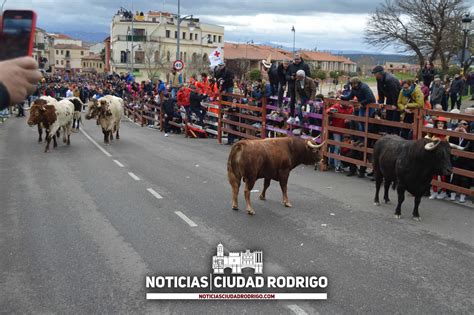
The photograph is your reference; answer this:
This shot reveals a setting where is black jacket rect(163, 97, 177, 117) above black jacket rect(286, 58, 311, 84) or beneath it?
beneath

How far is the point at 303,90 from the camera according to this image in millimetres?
13945

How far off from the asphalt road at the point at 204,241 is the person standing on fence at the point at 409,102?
1718 millimetres

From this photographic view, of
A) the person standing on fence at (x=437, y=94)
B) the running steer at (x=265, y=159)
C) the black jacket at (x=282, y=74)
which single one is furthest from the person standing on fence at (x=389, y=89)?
the person standing on fence at (x=437, y=94)

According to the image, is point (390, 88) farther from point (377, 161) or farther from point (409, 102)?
point (377, 161)

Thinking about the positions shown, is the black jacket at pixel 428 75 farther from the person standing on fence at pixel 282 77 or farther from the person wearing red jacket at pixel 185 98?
the person wearing red jacket at pixel 185 98

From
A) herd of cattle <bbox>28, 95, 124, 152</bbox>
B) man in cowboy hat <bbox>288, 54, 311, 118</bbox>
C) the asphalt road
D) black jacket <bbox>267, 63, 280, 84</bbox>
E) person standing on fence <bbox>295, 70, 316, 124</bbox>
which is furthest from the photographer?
herd of cattle <bbox>28, 95, 124, 152</bbox>

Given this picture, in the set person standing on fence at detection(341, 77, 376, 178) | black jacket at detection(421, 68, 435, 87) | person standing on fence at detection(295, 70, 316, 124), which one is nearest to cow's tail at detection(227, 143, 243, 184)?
person standing on fence at detection(341, 77, 376, 178)

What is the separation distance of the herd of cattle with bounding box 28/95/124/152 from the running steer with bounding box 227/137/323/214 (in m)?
9.33

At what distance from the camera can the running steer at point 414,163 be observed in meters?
8.36

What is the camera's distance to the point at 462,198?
33.3ft

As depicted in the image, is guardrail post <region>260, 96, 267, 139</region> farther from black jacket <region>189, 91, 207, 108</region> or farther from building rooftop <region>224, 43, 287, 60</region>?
building rooftop <region>224, 43, 287, 60</region>

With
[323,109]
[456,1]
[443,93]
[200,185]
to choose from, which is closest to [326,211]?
[200,185]

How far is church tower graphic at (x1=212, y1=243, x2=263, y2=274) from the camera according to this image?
642cm

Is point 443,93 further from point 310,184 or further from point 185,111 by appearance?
point 185,111
